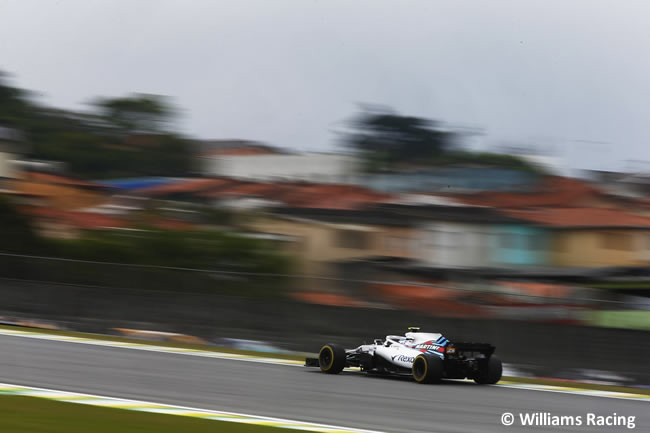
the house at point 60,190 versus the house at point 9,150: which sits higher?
the house at point 9,150

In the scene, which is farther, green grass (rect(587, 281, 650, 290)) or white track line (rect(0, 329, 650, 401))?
green grass (rect(587, 281, 650, 290))

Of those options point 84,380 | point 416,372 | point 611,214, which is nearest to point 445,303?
point 416,372

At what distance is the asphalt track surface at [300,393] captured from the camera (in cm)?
762

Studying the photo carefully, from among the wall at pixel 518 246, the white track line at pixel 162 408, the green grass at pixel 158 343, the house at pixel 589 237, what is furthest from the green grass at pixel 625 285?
the white track line at pixel 162 408

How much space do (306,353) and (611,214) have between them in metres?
22.4

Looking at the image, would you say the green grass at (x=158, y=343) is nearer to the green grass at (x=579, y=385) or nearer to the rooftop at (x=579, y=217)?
the green grass at (x=579, y=385)

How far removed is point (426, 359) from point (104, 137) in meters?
40.1

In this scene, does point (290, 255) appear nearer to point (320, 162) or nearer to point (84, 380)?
point (320, 162)

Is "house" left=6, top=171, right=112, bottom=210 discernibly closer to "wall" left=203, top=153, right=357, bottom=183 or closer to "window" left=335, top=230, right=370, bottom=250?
"wall" left=203, top=153, right=357, bottom=183

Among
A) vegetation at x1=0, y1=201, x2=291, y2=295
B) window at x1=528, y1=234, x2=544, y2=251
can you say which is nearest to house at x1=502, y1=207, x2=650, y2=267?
window at x1=528, y1=234, x2=544, y2=251

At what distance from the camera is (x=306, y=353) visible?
15.8 meters

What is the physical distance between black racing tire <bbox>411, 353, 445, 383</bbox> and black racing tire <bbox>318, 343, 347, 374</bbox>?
4.63 ft

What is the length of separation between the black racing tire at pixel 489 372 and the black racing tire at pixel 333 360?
201cm

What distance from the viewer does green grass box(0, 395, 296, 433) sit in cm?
619
